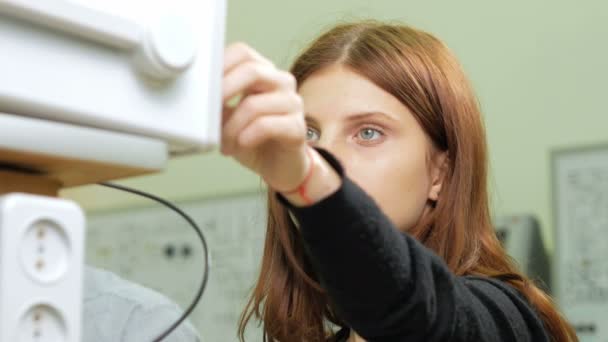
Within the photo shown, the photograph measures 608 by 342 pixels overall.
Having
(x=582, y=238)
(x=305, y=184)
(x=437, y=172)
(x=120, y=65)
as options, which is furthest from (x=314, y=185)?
(x=582, y=238)

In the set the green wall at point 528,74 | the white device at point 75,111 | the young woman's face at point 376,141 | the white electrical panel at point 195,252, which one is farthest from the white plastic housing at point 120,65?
the white electrical panel at point 195,252

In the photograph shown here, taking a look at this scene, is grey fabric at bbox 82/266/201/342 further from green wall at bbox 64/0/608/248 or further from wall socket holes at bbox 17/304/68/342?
green wall at bbox 64/0/608/248

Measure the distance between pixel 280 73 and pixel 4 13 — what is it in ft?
0.77

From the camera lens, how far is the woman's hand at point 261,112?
0.63 m

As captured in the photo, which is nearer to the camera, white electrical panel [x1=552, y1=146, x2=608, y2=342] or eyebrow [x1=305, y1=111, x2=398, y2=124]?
eyebrow [x1=305, y1=111, x2=398, y2=124]

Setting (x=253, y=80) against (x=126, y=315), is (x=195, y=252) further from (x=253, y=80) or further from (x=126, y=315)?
(x=253, y=80)

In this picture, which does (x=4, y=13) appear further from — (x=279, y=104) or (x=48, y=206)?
(x=279, y=104)

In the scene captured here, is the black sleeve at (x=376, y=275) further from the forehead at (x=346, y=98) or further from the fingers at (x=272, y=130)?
the forehead at (x=346, y=98)

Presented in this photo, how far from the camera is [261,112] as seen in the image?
64 cm

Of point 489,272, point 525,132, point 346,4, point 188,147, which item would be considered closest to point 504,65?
point 525,132

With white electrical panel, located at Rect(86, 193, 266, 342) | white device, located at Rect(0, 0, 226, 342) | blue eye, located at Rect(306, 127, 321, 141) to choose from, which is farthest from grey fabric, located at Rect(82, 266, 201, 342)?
white electrical panel, located at Rect(86, 193, 266, 342)

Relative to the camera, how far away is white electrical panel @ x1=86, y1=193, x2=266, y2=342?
9.23 feet

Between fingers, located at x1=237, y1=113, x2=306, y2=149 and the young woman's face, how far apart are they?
41 centimetres

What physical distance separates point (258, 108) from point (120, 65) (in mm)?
140
